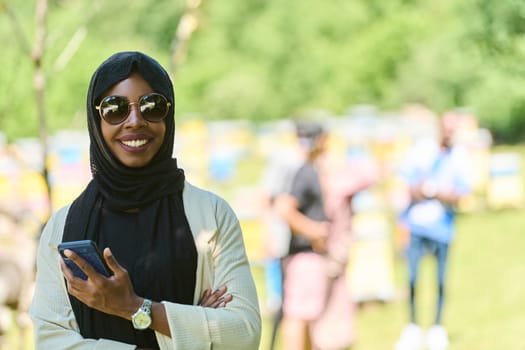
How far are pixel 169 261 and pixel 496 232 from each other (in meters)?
13.4

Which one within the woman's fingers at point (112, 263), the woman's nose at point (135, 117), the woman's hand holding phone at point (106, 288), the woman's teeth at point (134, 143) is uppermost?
the woman's nose at point (135, 117)

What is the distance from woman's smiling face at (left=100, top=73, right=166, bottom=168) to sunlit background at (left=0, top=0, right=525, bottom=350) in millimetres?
2541

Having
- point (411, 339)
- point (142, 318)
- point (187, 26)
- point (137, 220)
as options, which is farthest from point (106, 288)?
point (411, 339)

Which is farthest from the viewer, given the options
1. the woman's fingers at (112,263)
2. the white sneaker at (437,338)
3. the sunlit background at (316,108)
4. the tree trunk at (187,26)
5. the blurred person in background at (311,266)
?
the white sneaker at (437,338)

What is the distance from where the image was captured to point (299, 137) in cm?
675

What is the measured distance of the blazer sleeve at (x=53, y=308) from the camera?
8.27 feet

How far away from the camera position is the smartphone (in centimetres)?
236

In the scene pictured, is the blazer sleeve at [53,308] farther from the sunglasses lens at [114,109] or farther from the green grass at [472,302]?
the green grass at [472,302]

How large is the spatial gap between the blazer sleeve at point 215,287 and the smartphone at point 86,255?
0.18 meters

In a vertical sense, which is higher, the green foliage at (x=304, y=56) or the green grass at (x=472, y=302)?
the green foliage at (x=304, y=56)

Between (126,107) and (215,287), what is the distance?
51cm

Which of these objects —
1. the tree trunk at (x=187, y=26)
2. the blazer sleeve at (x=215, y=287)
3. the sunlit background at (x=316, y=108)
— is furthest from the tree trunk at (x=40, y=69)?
the blazer sleeve at (x=215, y=287)

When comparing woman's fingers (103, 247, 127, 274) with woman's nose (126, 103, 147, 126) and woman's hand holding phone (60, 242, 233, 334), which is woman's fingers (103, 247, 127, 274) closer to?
woman's hand holding phone (60, 242, 233, 334)

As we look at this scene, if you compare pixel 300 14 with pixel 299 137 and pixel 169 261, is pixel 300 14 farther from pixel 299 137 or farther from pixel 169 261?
pixel 169 261
